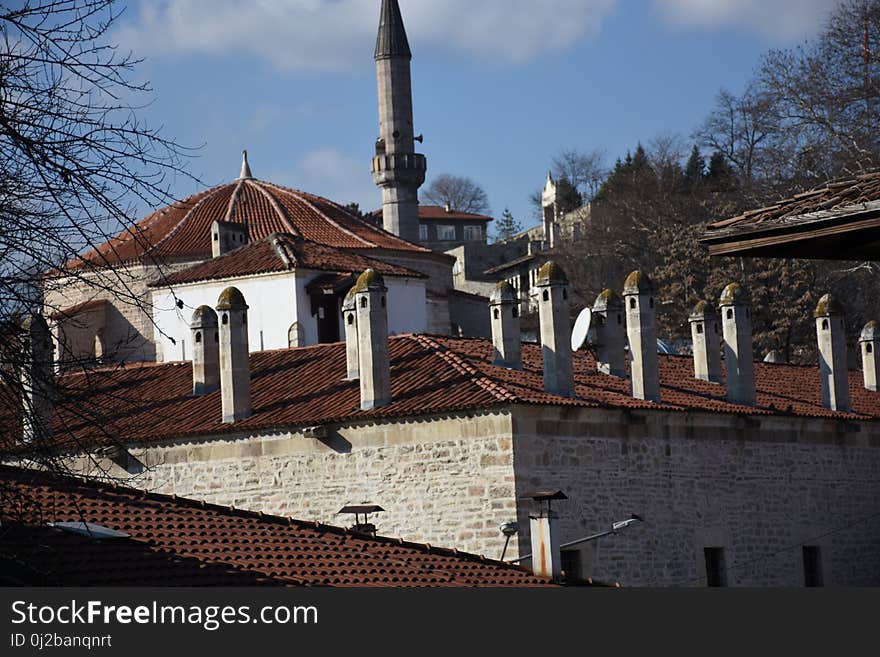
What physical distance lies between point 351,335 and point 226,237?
21.8m

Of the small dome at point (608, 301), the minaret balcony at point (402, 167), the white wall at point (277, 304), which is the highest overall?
the minaret balcony at point (402, 167)

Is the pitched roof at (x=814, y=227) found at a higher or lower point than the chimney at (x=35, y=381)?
higher

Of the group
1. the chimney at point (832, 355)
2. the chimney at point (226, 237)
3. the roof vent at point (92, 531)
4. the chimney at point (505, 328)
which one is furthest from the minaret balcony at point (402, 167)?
the roof vent at point (92, 531)

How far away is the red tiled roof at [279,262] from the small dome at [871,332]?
11.4 metres

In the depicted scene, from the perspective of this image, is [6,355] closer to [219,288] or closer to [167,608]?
[167,608]

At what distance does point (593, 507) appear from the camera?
25.5 metres

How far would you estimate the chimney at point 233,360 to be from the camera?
2683cm

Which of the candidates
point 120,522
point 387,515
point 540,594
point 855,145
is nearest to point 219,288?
point 855,145

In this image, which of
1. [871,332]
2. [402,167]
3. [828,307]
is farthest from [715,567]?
[402,167]

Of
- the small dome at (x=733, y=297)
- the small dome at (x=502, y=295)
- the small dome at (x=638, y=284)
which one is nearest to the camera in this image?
the small dome at (x=502, y=295)

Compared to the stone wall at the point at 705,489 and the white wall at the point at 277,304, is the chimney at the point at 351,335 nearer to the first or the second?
the stone wall at the point at 705,489

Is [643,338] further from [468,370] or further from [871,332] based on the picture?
[871,332]

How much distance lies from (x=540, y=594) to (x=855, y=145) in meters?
26.2

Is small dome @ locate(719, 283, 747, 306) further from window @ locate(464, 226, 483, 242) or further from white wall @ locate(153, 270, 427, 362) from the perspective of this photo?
window @ locate(464, 226, 483, 242)
